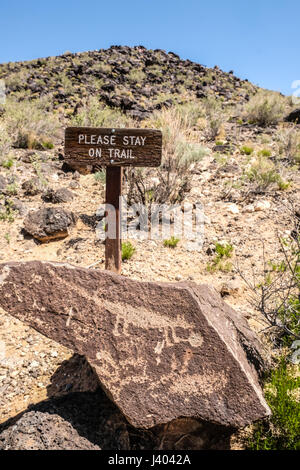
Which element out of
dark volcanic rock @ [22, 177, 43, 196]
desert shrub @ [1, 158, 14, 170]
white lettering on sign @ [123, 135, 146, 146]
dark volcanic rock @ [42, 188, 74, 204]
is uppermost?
desert shrub @ [1, 158, 14, 170]

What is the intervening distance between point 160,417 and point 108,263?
74.7 inches

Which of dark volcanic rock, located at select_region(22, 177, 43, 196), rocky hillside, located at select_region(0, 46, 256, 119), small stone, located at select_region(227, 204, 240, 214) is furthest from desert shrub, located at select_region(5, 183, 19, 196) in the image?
rocky hillside, located at select_region(0, 46, 256, 119)

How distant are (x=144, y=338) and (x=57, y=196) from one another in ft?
14.2

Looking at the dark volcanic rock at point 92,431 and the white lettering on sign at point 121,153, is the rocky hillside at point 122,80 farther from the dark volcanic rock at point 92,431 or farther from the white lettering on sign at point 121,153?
the dark volcanic rock at point 92,431

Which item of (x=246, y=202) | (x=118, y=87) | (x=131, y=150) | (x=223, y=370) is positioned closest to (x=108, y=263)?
(x=131, y=150)

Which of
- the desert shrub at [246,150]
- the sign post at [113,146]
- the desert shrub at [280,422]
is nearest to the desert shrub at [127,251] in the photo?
the sign post at [113,146]

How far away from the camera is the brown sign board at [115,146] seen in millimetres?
3064

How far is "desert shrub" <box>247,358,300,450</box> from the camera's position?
1.88 m

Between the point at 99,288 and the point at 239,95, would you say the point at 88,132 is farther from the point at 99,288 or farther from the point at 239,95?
the point at 239,95

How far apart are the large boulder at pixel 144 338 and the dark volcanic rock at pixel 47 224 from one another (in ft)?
8.78

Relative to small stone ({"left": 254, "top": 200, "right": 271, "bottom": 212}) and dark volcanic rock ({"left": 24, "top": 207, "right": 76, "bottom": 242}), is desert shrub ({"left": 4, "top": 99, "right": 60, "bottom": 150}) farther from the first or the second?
small stone ({"left": 254, "top": 200, "right": 271, "bottom": 212})

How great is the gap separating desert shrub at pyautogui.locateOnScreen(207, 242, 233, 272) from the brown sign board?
1752mm

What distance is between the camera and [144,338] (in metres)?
1.95

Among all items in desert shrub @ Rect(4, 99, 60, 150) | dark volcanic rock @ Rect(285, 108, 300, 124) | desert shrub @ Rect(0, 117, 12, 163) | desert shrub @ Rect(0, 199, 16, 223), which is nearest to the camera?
desert shrub @ Rect(0, 199, 16, 223)
